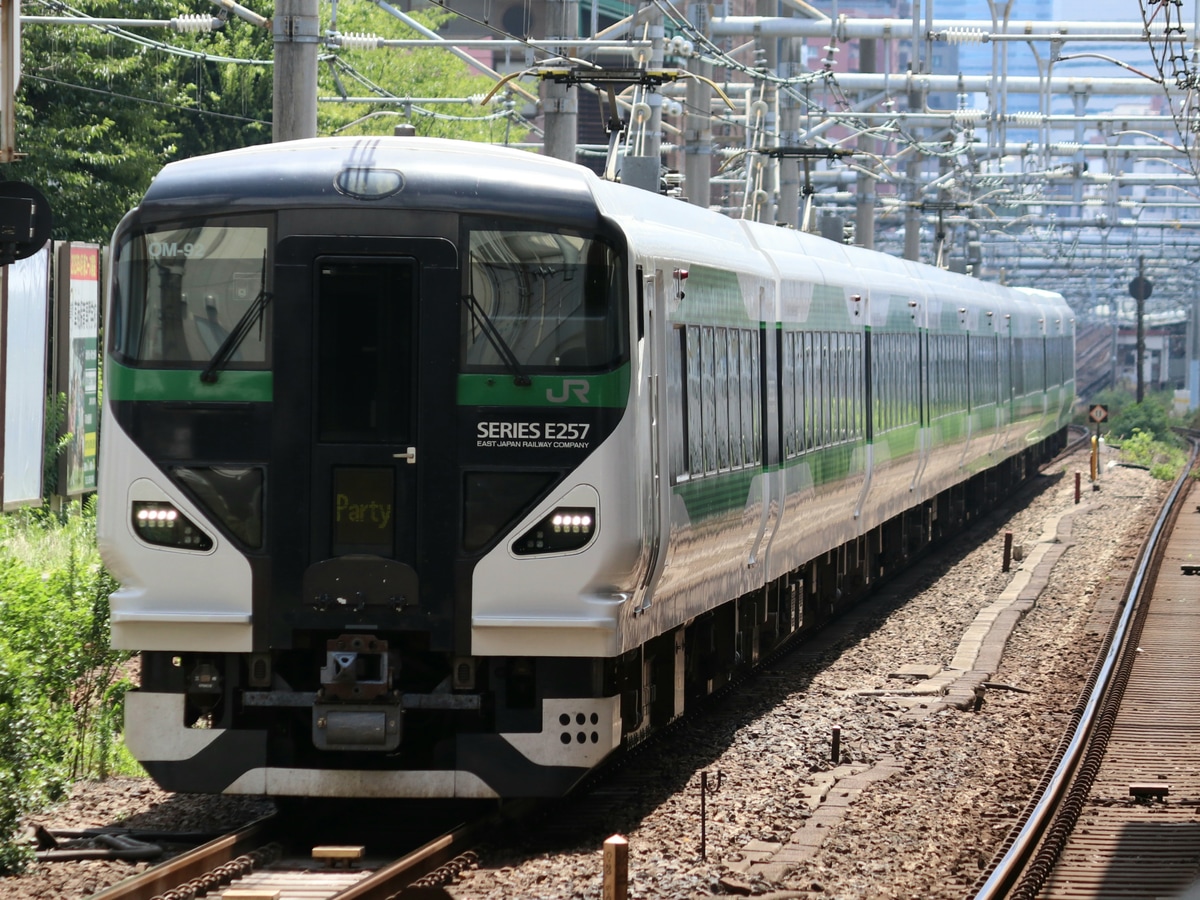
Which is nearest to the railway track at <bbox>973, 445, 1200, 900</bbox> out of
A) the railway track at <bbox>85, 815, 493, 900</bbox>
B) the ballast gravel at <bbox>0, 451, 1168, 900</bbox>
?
the ballast gravel at <bbox>0, 451, 1168, 900</bbox>

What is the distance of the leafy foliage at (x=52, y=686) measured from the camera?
866 cm

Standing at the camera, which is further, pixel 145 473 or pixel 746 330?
pixel 746 330

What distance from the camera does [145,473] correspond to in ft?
30.0

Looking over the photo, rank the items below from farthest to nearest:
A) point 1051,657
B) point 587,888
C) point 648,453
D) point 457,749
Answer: point 1051,657 < point 648,453 < point 457,749 < point 587,888

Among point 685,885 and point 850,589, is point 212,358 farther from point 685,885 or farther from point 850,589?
point 850,589

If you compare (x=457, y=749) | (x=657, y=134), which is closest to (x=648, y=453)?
(x=457, y=749)

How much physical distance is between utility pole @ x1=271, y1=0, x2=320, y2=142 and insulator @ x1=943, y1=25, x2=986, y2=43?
1293 centimetres

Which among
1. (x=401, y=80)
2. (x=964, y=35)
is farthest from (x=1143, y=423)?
(x=964, y=35)

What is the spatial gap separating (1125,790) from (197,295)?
5.64 meters

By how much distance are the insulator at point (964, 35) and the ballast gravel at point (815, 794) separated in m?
8.86

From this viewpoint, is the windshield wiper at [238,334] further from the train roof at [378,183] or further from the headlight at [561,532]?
the headlight at [561,532]

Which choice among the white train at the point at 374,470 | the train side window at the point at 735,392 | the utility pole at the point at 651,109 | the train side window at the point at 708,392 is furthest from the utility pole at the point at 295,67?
the white train at the point at 374,470

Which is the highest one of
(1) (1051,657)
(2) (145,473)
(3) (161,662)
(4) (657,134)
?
(4) (657,134)

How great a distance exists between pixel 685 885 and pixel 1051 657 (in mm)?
8998
